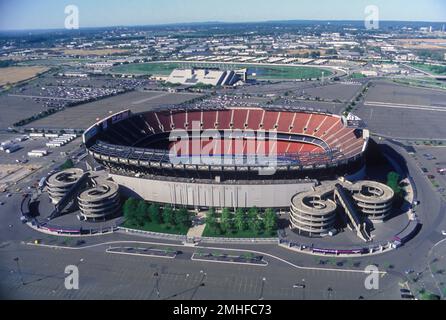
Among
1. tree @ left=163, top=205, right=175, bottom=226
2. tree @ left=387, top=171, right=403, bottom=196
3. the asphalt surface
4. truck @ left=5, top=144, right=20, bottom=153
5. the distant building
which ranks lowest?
the asphalt surface

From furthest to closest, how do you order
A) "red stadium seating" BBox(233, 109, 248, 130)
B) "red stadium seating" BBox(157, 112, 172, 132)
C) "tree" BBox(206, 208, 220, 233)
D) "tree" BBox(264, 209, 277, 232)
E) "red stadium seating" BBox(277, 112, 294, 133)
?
"red stadium seating" BBox(233, 109, 248, 130), "red stadium seating" BBox(157, 112, 172, 132), "red stadium seating" BBox(277, 112, 294, 133), "tree" BBox(206, 208, 220, 233), "tree" BBox(264, 209, 277, 232)

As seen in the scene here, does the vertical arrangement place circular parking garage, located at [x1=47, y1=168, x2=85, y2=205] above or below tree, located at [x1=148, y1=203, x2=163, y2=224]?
above

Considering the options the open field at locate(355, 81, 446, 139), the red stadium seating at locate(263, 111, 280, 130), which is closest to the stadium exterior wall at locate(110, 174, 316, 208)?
the red stadium seating at locate(263, 111, 280, 130)

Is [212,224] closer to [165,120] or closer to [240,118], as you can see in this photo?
[165,120]

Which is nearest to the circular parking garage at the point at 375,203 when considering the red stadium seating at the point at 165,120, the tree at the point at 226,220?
the tree at the point at 226,220

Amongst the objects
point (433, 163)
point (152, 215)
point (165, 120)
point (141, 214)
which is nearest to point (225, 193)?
point (152, 215)

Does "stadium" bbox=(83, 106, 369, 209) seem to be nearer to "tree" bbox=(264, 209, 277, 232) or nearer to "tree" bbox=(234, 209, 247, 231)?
"tree" bbox=(234, 209, 247, 231)
